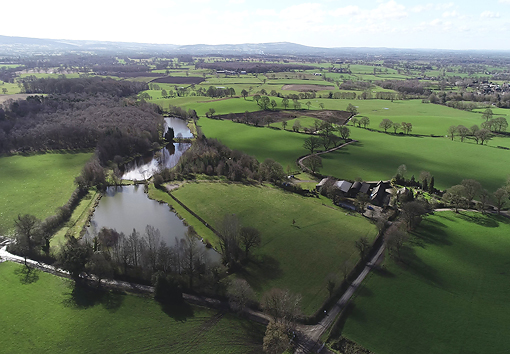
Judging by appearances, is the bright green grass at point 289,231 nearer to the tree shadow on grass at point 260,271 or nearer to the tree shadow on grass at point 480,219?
Result: the tree shadow on grass at point 260,271

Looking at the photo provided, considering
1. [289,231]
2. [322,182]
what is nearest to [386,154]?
[322,182]

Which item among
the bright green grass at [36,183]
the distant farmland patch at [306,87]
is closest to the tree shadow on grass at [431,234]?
the bright green grass at [36,183]

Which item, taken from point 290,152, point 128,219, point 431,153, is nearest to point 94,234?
point 128,219

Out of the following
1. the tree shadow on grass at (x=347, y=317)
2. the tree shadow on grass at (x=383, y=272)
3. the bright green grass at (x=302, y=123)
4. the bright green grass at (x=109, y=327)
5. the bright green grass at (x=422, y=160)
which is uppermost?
the bright green grass at (x=302, y=123)

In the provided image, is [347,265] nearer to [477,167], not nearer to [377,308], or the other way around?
[377,308]

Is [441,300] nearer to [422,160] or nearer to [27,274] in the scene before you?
[27,274]

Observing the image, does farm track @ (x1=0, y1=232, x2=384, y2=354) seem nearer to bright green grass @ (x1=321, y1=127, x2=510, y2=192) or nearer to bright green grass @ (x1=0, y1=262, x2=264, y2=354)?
bright green grass @ (x1=0, y1=262, x2=264, y2=354)
